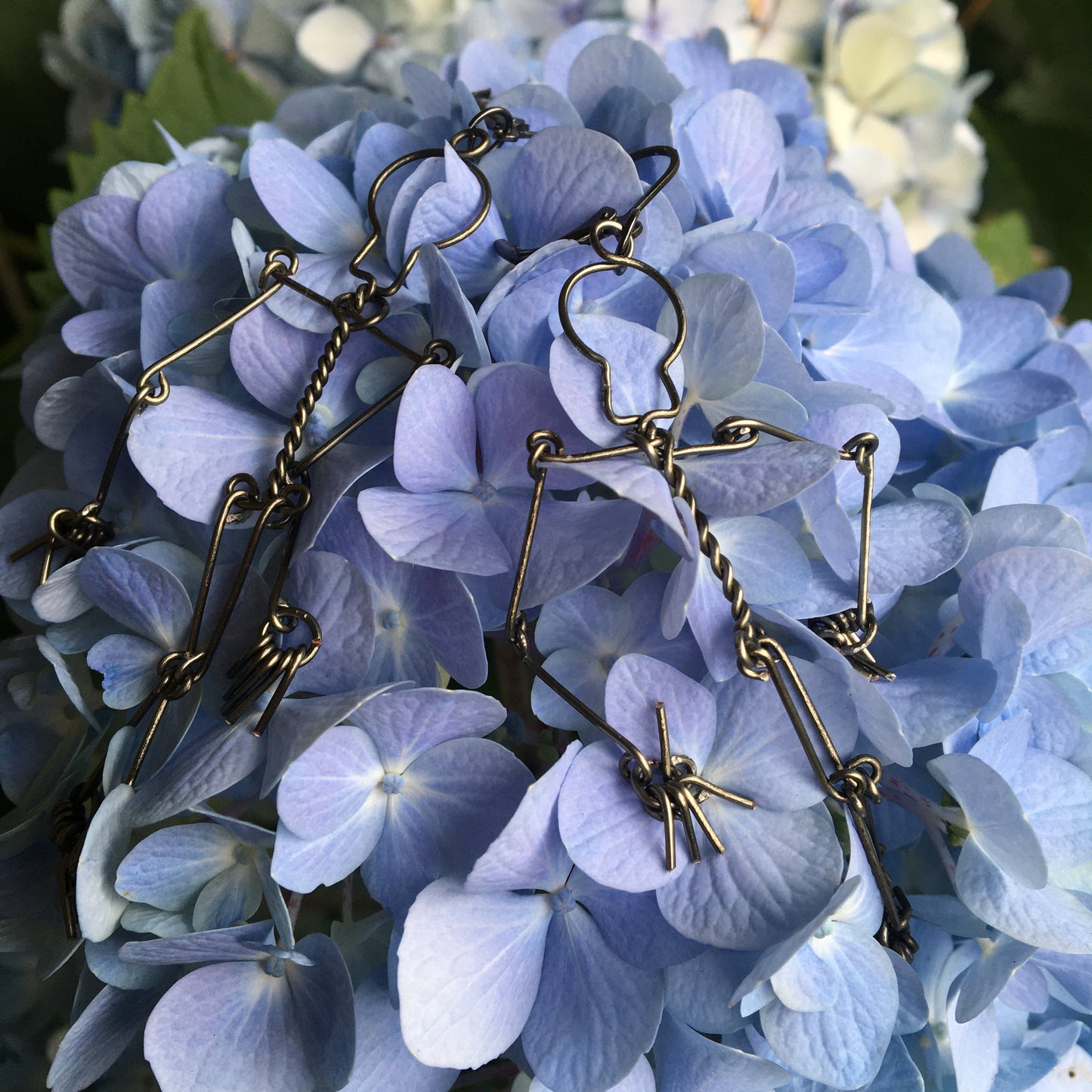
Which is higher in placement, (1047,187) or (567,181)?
(567,181)

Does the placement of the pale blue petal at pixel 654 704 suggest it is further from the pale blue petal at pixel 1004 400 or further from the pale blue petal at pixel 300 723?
the pale blue petal at pixel 1004 400

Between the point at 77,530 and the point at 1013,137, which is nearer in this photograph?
the point at 77,530

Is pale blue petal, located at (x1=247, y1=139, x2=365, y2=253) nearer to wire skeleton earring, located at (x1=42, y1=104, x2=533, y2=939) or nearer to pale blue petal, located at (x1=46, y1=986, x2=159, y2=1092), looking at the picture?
wire skeleton earring, located at (x1=42, y1=104, x2=533, y2=939)

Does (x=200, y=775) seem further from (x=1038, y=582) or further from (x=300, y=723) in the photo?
(x=1038, y=582)

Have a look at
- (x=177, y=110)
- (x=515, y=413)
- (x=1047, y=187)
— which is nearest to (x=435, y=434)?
(x=515, y=413)

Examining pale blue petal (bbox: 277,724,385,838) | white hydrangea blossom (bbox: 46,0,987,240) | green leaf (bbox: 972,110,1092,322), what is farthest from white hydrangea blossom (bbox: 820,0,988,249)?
pale blue petal (bbox: 277,724,385,838)

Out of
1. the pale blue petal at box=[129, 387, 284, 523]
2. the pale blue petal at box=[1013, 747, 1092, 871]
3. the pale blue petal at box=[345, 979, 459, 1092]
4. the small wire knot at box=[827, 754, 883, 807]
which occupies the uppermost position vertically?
the pale blue petal at box=[129, 387, 284, 523]

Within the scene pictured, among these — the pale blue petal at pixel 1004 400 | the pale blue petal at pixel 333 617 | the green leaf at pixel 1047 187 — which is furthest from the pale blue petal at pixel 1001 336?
the green leaf at pixel 1047 187
